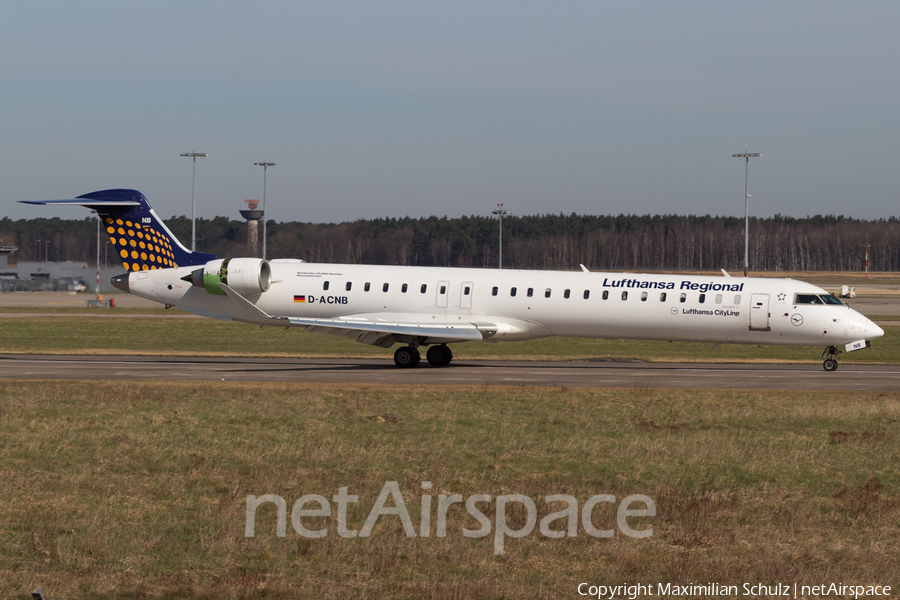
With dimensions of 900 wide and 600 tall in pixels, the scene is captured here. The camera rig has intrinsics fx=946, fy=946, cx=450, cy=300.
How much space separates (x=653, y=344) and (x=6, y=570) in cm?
3833

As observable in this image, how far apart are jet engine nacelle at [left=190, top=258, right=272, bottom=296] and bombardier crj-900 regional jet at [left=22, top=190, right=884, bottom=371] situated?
3 cm

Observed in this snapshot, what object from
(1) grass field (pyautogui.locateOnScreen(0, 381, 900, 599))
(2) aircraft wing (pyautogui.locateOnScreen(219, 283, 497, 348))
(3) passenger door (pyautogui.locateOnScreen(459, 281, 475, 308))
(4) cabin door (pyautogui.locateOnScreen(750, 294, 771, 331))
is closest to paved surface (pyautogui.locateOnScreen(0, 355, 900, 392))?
Answer: (2) aircraft wing (pyautogui.locateOnScreen(219, 283, 497, 348))

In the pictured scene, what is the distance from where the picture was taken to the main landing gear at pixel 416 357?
1271 inches

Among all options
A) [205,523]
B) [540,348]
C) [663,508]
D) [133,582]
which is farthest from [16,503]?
[540,348]

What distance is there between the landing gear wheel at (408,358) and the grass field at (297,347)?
16.3ft

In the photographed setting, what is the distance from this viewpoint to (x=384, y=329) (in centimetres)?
3089

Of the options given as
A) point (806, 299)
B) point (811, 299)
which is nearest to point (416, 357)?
point (806, 299)

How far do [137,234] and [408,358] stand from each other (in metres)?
11.3

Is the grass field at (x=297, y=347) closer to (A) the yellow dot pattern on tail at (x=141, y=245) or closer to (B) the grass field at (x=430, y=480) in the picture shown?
(A) the yellow dot pattern on tail at (x=141, y=245)

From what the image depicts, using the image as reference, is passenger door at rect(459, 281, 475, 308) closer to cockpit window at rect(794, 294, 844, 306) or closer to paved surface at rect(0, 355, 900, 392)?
paved surface at rect(0, 355, 900, 392)

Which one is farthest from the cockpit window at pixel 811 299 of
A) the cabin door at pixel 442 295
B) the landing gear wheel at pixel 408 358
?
the landing gear wheel at pixel 408 358

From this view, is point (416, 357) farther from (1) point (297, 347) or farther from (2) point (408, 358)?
(1) point (297, 347)

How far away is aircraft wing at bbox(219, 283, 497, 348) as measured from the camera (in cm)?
3077

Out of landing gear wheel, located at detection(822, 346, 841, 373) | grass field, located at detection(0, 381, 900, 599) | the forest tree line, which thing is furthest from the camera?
the forest tree line
